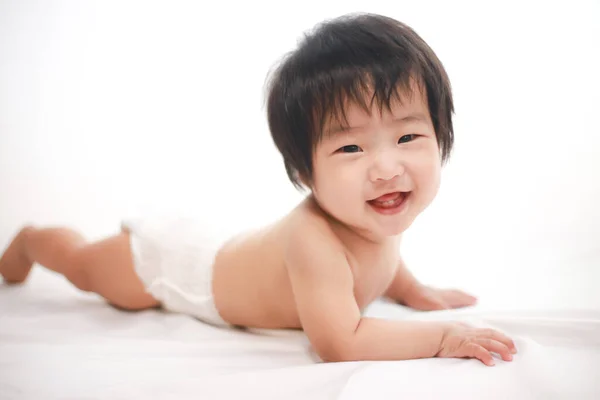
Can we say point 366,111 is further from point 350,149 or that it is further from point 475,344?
point 475,344

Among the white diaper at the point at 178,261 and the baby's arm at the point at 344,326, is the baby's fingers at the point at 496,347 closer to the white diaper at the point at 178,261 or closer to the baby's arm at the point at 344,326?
the baby's arm at the point at 344,326

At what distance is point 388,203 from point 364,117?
15cm

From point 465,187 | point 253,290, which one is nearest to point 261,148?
point 465,187

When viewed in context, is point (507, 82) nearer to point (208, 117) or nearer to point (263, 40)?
→ point (263, 40)

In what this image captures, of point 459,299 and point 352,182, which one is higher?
point 352,182

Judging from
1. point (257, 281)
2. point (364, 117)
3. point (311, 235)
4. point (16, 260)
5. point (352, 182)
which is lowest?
point (16, 260)

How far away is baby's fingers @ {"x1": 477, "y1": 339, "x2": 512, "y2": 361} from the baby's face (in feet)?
0.75

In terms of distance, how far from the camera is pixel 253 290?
1.16m

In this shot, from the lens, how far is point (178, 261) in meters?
1.29

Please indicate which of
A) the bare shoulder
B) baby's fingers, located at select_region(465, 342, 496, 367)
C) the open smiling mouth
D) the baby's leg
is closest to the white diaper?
the baby's leg

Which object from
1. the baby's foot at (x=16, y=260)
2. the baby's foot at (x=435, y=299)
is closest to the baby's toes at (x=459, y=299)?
the baby's foot at (x=435, y=299)

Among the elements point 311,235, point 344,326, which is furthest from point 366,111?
point 344,326

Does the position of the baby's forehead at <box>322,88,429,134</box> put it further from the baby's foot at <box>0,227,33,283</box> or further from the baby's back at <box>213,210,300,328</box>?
the baby's foot at <box>0,227,33,283</box>

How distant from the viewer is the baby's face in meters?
0.96
